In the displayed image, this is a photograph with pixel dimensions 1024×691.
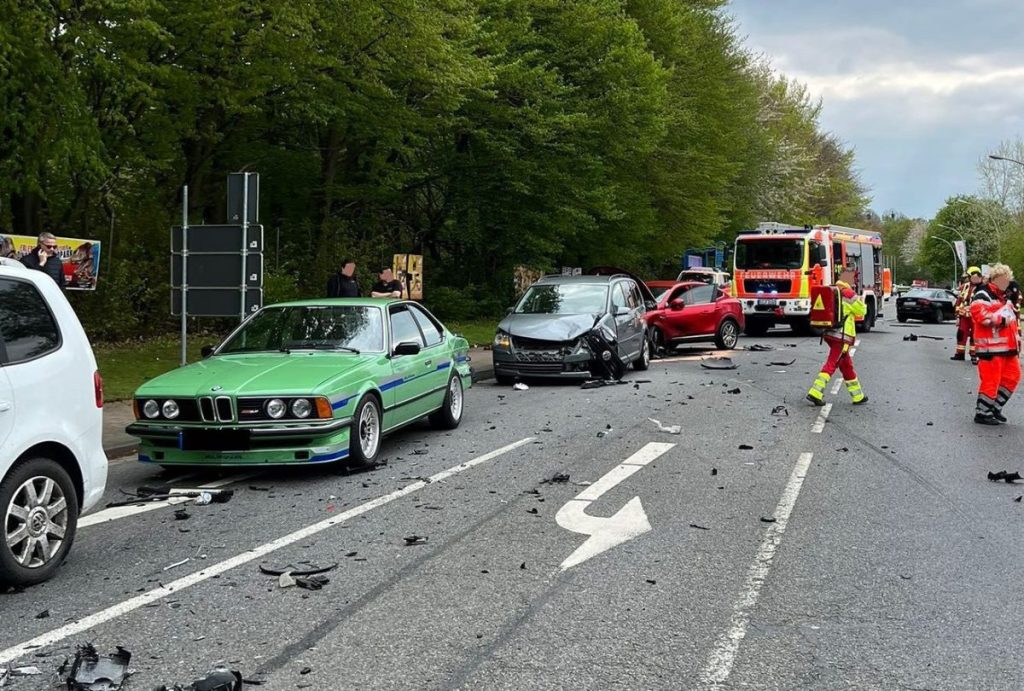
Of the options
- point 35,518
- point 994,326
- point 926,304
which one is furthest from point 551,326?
point 926,304

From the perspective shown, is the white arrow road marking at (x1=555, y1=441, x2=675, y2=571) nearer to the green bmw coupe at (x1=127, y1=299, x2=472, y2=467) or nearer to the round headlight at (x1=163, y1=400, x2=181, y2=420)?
the green bmw coupe at (x1=127, y1=299, x2=472, y2=467)

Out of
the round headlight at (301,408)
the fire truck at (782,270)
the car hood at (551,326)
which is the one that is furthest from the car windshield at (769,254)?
the round headlight at (301,408)

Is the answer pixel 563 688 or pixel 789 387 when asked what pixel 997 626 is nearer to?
pixel 563 688

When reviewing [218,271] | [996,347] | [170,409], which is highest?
[218,271]

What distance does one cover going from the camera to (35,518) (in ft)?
17.3

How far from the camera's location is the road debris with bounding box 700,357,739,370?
18.6m

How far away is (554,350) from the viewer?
1522 centimetres

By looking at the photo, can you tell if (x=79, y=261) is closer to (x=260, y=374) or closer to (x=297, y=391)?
(x=260, y=374)

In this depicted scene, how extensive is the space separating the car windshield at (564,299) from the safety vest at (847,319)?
4.08 m

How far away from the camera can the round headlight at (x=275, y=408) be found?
7730 millimetres

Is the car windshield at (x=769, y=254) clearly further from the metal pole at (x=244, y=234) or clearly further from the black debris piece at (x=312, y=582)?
the black debris piece at (x=312, y=582)

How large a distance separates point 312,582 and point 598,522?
7.06 feet

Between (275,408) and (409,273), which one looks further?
(409,273)

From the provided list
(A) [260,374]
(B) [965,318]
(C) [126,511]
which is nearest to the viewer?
(C) [126,511]
